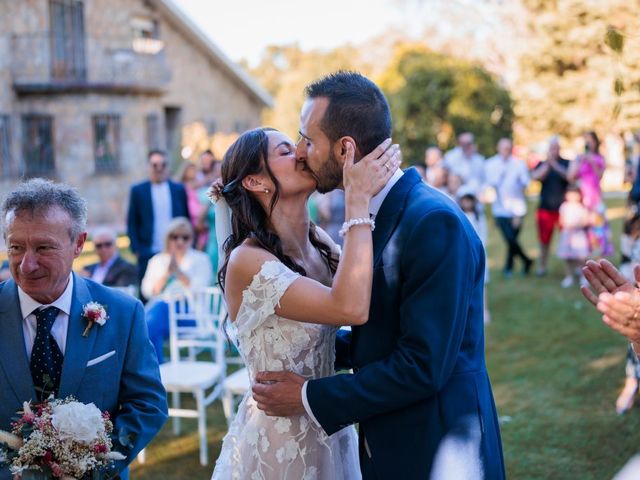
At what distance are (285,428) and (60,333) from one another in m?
0.94

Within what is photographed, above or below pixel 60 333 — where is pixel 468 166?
below

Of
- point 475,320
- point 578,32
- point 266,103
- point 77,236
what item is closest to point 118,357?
point 77,236

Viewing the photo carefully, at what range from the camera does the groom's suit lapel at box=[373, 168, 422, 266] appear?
2.51 meters

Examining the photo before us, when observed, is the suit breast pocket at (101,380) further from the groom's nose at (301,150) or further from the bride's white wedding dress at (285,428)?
the groom's nose at (301,150)

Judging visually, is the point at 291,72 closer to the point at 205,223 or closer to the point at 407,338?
the point at 205,223

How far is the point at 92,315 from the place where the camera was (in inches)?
107

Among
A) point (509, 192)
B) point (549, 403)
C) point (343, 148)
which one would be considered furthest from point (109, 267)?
point (509, 192)

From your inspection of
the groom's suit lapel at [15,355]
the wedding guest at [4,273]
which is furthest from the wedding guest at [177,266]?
the groom's suit lapel at [15,355]

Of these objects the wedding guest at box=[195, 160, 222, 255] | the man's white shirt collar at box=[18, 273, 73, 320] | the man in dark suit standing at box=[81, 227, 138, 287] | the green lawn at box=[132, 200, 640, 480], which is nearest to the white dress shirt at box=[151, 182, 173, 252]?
the wedding guest at box=[195, 160, 222, 255]

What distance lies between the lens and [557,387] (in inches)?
287

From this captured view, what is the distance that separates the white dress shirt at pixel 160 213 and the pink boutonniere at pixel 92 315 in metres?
6.33

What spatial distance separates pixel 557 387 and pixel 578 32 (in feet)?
72.9

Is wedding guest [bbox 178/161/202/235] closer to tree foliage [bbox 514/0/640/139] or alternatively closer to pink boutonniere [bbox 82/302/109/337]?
pink boutonniere [bbox 82/302/109/337]

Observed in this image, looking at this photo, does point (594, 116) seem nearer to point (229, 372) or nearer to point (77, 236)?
point (229, 372)
